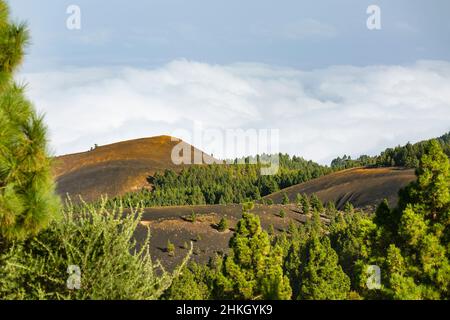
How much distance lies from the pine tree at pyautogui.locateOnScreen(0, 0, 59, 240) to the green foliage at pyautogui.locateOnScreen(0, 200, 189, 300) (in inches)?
31.1

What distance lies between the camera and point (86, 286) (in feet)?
36.9

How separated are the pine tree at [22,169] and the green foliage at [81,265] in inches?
31.1

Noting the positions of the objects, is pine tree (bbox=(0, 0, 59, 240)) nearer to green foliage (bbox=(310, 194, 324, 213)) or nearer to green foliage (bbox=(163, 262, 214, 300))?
green foliage (bbox=(163, 262, 214, 300))

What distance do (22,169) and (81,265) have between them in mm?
2219

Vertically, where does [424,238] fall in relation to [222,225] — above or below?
above

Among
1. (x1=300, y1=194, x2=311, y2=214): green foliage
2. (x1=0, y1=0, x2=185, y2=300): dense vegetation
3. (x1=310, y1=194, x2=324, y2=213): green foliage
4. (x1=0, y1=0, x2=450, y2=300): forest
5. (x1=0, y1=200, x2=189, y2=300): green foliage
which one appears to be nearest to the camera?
(x1=0, y1=0, x2=185, y2=300): dense vegetation

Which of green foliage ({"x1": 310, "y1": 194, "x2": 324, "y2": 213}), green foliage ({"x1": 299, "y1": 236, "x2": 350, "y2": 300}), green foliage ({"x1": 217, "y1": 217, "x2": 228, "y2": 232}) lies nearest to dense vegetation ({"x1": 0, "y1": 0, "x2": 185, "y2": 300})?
green foliage ({"x1": 299, "y1": 236, "x2": 350, "y2": 300})

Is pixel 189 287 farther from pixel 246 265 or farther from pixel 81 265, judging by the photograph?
pixel 81 265

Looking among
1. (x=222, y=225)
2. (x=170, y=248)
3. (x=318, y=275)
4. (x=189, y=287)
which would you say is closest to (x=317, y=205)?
(x=222, y=225)

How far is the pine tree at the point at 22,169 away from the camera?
33.6 feet

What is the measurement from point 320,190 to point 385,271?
158m

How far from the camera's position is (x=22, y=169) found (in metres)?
10.6

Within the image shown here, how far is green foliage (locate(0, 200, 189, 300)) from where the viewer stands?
36.7 feet
